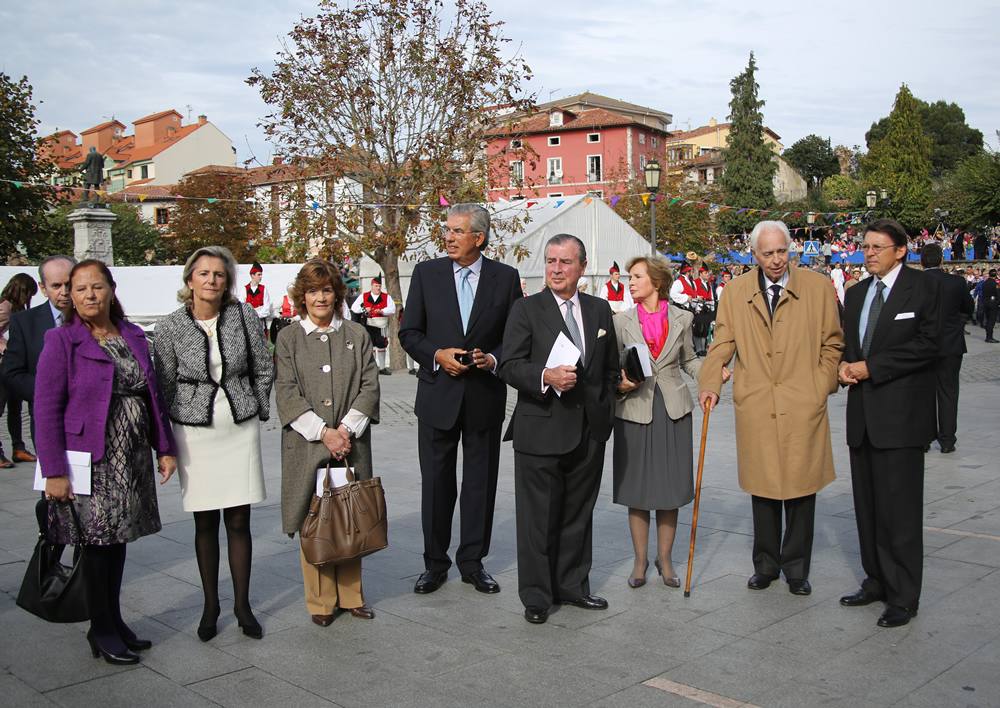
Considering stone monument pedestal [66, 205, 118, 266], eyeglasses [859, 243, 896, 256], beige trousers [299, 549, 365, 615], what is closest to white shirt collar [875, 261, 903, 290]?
eyeglasses [859, 243, 896, 256]

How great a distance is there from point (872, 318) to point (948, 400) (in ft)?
17.5

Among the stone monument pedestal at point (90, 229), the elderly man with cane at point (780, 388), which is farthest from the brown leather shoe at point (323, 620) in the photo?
the stone monument pedestal at point (90, 229)

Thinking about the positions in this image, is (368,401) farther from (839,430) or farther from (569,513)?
(839,430)

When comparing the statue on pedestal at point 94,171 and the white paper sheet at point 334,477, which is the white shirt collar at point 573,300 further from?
the statue on pedestal at point 94,171

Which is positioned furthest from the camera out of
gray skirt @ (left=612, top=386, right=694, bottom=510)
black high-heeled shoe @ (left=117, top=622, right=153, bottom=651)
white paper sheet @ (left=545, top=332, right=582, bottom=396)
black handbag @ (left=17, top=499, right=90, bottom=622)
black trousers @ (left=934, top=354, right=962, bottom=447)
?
black trousers @ (left=934, top=354, right=962, bottom=447)

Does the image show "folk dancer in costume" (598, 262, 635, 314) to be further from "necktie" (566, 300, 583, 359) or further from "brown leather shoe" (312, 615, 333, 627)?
"brown leather shoe" (312, 615, 333, 627)

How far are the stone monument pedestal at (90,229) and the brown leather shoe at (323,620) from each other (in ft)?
60.7

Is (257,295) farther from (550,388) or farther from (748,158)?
(748,158)

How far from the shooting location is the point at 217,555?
4922mm

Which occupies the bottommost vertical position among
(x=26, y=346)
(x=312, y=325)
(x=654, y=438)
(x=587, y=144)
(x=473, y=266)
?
(x=654, y=438)

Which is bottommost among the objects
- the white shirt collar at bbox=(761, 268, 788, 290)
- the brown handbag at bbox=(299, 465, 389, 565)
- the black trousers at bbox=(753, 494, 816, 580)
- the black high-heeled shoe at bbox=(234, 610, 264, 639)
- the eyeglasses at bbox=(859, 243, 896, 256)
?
the black high-heeled shoe at bbox=(234, 610, 264, 639)

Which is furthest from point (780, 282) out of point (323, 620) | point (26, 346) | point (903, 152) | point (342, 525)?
point (903, 152)

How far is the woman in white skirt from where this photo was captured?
477 centimetres

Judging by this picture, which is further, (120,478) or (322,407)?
(322,407)
